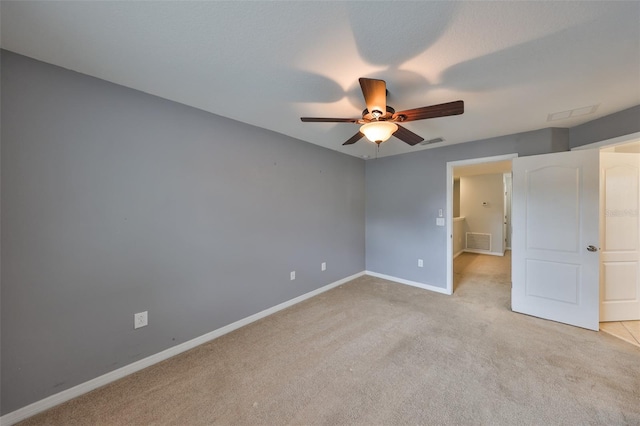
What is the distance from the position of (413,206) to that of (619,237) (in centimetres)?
227

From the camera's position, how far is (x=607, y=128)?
7.80 ft

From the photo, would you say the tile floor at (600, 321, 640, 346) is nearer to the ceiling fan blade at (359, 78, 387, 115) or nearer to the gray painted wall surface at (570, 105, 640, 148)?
the gray painted wall surface at (570, 105, 640, 148)

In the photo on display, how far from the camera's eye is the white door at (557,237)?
244 cm

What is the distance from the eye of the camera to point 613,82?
1.76m

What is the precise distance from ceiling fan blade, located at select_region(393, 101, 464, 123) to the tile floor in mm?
2973

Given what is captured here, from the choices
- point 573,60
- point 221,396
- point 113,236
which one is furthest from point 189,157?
point 573,60

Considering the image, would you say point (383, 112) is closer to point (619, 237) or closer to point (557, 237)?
point (557, 237)

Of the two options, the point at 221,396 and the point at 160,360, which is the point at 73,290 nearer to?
the point at 160,360

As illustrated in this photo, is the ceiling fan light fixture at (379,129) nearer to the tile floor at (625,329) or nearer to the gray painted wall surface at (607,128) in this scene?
the gray painted wall surface at (607,128)

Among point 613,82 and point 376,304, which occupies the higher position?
point 613,82

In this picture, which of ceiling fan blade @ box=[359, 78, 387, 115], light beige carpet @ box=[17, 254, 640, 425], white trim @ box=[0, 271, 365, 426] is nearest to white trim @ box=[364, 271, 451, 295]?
light beige carpet @ box=[17, 254, 640, 425]

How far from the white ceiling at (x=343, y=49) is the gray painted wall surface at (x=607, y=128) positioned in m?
0.15

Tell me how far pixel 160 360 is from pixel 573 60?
393 centimetres

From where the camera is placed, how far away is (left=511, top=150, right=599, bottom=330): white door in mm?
2439
